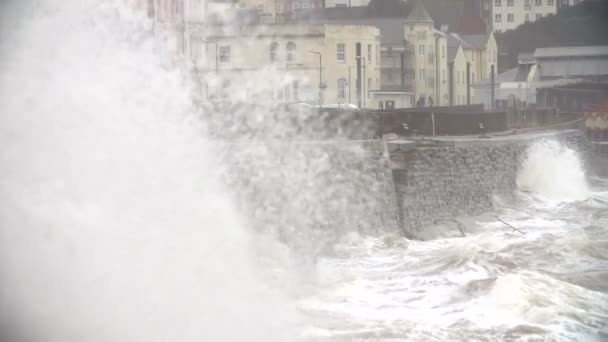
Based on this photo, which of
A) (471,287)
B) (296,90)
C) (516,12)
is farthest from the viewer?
(516,12)

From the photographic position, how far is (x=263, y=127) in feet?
45.3

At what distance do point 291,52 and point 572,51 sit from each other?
32.1 meters

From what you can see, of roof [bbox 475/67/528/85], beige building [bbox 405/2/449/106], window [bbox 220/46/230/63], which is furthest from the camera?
roof [bbox 475/67/528/85]

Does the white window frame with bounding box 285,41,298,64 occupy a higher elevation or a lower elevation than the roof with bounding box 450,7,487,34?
lower

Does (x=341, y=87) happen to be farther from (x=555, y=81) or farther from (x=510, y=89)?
(x=555, y=81)

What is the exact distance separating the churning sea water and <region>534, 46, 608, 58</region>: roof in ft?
102

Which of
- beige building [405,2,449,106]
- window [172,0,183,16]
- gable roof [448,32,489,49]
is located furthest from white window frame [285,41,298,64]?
gable roof [448,32,489,49]

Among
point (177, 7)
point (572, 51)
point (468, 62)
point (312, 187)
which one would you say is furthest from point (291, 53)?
point (572, 51)

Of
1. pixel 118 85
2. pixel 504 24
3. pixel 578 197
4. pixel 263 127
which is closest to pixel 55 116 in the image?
pixel 118 85

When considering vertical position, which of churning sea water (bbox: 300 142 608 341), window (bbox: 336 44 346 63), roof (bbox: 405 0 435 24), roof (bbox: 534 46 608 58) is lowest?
churning sea water (bbox: 300 142 608 341)

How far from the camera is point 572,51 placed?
1896 inches

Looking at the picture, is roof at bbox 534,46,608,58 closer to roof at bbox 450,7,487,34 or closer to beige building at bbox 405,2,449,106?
roof at bbox 450,7,487,34

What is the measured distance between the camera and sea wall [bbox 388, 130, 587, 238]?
636 inches

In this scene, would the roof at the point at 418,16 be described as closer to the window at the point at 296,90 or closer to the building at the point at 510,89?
the building at the point at 510,89
